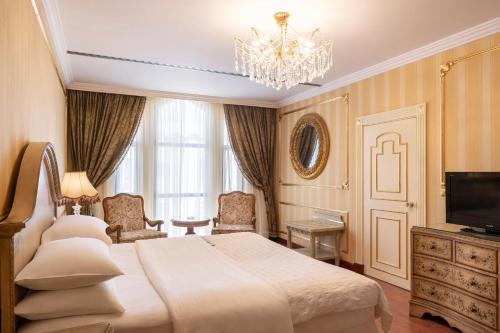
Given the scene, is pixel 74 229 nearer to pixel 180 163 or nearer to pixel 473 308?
pixel 473 308

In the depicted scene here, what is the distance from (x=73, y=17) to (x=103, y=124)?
8.05ft

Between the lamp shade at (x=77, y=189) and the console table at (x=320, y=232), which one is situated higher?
the lamp shade at (x=77, y=189)

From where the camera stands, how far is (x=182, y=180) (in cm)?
573

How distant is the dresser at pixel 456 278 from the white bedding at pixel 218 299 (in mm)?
1702

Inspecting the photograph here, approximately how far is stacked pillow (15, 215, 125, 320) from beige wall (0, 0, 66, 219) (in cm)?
30

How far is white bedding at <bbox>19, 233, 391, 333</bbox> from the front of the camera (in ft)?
5.28

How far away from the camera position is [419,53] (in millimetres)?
3547

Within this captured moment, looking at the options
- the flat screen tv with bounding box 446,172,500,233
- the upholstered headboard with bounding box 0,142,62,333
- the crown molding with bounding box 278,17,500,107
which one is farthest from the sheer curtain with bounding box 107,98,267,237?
the flat screen tv with bounding box 446,172,500,233

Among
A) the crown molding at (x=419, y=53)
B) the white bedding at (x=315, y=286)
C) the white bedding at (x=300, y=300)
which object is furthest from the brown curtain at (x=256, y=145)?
the white bedding at (x=300, y=300)

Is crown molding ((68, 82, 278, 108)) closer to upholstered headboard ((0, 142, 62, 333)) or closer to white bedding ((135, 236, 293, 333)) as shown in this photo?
upholstered headboard ((0, 142, 62, 333))

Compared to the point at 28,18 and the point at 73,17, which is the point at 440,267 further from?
the point at 73,17

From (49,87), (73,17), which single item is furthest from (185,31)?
(49,87)

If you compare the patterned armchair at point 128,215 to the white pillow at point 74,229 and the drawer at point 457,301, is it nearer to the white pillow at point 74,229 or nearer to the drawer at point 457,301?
the white pillow at point 74,229

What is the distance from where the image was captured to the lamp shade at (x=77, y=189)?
364cm
